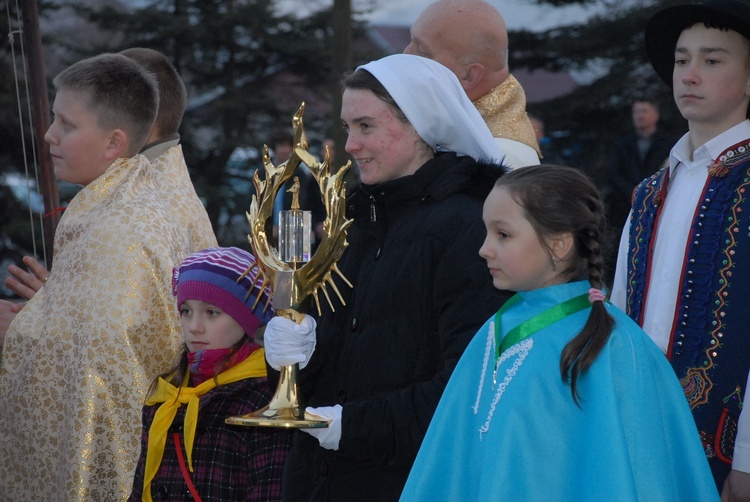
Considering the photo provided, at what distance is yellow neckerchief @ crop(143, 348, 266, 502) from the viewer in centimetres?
339

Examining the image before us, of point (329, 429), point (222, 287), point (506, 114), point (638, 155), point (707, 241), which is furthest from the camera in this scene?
point (638, 155)

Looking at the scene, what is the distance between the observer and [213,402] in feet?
11.3

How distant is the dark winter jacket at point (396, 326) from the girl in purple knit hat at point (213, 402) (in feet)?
0.78

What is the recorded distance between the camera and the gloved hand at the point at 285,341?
2.83m

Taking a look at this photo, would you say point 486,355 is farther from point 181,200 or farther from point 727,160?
point 181,200

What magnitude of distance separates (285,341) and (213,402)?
0.73 meters

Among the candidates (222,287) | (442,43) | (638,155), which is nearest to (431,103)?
(222,287)

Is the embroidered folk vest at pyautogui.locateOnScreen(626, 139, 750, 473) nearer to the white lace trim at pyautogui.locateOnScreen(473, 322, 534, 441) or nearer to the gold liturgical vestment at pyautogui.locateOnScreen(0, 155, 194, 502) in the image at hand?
the white lace trim at pyautogui.locateOnScreen(473, 322, 534, 441)

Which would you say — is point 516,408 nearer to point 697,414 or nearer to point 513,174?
point 513,174

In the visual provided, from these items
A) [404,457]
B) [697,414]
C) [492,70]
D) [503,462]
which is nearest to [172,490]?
[404,457]

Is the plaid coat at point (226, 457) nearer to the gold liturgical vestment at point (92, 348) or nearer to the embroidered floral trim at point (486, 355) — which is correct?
Answer: the gold liturgical vestment at point (92, 348)

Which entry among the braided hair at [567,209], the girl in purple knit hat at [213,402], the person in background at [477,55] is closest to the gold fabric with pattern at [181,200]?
the girl in purple knit hat at [213,402]

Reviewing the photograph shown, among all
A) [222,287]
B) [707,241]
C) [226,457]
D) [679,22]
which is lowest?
[226,457]

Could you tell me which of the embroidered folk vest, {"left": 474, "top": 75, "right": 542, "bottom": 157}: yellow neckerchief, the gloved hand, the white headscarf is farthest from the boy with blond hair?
the embroidered folk vest
